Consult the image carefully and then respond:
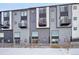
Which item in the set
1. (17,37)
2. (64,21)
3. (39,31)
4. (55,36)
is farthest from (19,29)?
(64,21)

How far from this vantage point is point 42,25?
6.06 ft

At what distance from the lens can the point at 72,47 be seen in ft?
6.10

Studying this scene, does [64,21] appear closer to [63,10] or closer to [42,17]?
[63,10]

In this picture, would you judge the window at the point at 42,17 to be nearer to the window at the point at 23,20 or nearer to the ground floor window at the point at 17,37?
the window at the point at 23,20

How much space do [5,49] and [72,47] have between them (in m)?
0.75

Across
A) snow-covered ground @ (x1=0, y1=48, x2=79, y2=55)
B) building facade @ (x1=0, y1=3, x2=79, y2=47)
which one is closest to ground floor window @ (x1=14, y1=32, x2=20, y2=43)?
building facade @ (x1=0, y1=3, x2=79, y2=47)

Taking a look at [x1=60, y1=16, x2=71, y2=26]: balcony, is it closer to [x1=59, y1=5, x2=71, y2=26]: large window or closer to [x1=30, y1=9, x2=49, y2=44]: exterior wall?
[x1=59, y1=5, x2=71, y2=26]: large window

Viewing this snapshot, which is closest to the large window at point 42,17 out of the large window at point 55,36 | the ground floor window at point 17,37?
the large window at point 55,36

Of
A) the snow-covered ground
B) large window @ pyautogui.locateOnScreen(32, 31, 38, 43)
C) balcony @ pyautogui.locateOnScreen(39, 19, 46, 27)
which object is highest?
balcony @ pyautogui.locateOnScreen(39, 19, 46, 27)

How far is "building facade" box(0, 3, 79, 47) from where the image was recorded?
1819 mm

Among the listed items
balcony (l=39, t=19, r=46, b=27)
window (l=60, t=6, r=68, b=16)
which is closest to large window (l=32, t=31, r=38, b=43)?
balcony (l=39, t=19, r=46, b=27)

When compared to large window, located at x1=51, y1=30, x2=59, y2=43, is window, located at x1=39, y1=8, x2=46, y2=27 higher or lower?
higher
